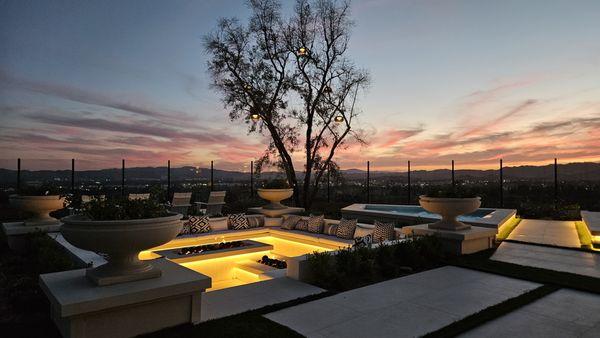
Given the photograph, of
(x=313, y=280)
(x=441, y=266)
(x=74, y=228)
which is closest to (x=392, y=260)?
(x=441, y=266)

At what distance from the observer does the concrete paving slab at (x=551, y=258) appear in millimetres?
5888

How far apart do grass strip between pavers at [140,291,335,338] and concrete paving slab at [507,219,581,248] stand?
7.15m

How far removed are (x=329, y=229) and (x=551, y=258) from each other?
457 cm

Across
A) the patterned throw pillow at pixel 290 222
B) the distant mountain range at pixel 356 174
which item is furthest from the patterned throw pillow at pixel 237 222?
the distant mountain range at pixel 356 174

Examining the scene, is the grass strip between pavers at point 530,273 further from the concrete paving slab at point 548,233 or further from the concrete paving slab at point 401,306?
the concrete paving slab at point 548,233

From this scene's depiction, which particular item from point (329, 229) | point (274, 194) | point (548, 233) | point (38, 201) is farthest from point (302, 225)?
point (548, 233)

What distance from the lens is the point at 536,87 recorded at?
12383 mm

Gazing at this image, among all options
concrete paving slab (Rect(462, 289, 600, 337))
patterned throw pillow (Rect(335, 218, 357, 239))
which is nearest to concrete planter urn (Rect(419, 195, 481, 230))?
patterned throw pillow (Rect(335, 218, 357, 239))

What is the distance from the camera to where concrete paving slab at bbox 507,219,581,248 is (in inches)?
330

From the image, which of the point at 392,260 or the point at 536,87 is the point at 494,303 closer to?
the point at 392,260

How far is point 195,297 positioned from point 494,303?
333 cm

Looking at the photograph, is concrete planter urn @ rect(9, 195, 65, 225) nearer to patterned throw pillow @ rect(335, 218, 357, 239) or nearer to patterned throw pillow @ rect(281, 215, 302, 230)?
patterned throw pillow @ rect(281, 215, 302, 230)

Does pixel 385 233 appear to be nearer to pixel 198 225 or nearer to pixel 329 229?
pixel 329 229

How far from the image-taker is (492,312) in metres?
3.95
